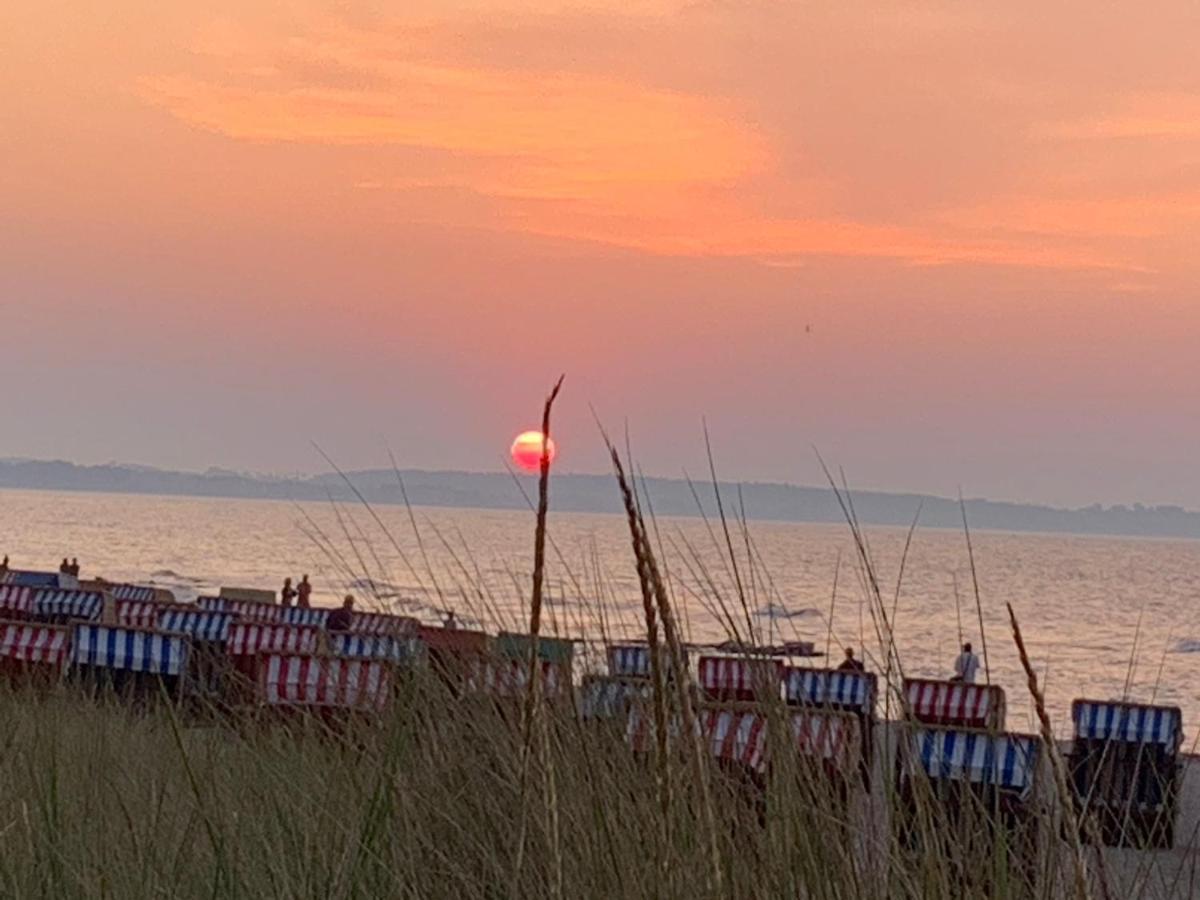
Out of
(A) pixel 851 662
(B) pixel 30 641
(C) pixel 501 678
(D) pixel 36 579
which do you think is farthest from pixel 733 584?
(D) pixel 36 579

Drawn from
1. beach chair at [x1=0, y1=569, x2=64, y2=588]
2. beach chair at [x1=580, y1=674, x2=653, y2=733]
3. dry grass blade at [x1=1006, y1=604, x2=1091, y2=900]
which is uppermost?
dry grass blade at [x1=1006, y1=604, x2=1091, y2=900]

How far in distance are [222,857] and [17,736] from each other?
255 cm

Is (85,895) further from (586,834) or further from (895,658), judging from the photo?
(895,658)

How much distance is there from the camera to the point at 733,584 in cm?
310

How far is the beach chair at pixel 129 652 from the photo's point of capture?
13.8 m

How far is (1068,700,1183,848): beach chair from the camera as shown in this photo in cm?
335

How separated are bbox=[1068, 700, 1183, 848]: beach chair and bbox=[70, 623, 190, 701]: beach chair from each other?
6.12 metres

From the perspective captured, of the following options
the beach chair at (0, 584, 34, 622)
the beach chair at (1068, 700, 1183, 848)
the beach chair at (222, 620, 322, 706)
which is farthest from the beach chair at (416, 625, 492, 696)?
the beach chair at (0, 584, 34, 622)

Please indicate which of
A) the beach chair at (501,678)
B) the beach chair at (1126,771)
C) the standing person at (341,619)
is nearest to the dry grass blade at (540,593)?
the beach chair at (1126,771)

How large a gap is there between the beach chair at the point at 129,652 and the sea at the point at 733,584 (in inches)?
96.4

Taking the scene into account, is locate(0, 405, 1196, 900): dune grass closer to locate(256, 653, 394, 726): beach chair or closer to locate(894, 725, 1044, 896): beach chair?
locate(894, 725, 1044, 896): beach chair

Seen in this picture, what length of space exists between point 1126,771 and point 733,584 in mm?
9435

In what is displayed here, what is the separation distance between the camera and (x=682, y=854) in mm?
2609

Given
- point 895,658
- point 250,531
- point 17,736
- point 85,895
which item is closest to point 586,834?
point 895,658
